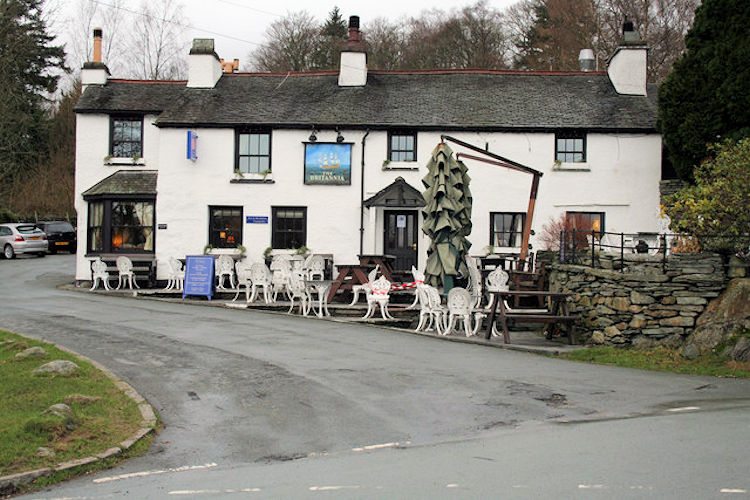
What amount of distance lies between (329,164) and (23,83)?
3159 centimetres

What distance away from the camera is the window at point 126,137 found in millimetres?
26281

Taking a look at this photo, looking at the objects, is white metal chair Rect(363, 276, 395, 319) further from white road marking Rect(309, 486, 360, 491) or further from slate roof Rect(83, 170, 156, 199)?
white road marking Rect(309, 486, 360, 491)

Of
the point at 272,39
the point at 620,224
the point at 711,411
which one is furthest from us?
the point at 272,39

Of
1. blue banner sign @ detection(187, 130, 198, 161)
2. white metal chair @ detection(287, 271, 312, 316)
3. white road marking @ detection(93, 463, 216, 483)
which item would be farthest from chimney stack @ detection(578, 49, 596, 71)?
white road marking @ detection(93, 463, 216, 483)

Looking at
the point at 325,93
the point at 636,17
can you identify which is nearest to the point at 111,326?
the point at 325,93

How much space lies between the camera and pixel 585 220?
79.2 ft

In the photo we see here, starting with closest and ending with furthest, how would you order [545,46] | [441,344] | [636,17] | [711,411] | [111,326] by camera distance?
1. [711,411]
2. [441,344]
3. [111,326]
4. [636,17]
5. [545,46]

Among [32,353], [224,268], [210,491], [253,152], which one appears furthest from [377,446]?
[253,152]

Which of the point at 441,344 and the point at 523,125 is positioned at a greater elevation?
the point at 523,125

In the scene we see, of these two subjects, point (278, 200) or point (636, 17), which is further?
point (636, 17)

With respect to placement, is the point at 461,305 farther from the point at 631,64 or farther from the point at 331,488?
the point at 631,64

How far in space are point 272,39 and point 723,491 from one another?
4717cm

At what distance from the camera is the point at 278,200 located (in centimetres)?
2472

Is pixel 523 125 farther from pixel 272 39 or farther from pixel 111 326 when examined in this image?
pixel 272 39
